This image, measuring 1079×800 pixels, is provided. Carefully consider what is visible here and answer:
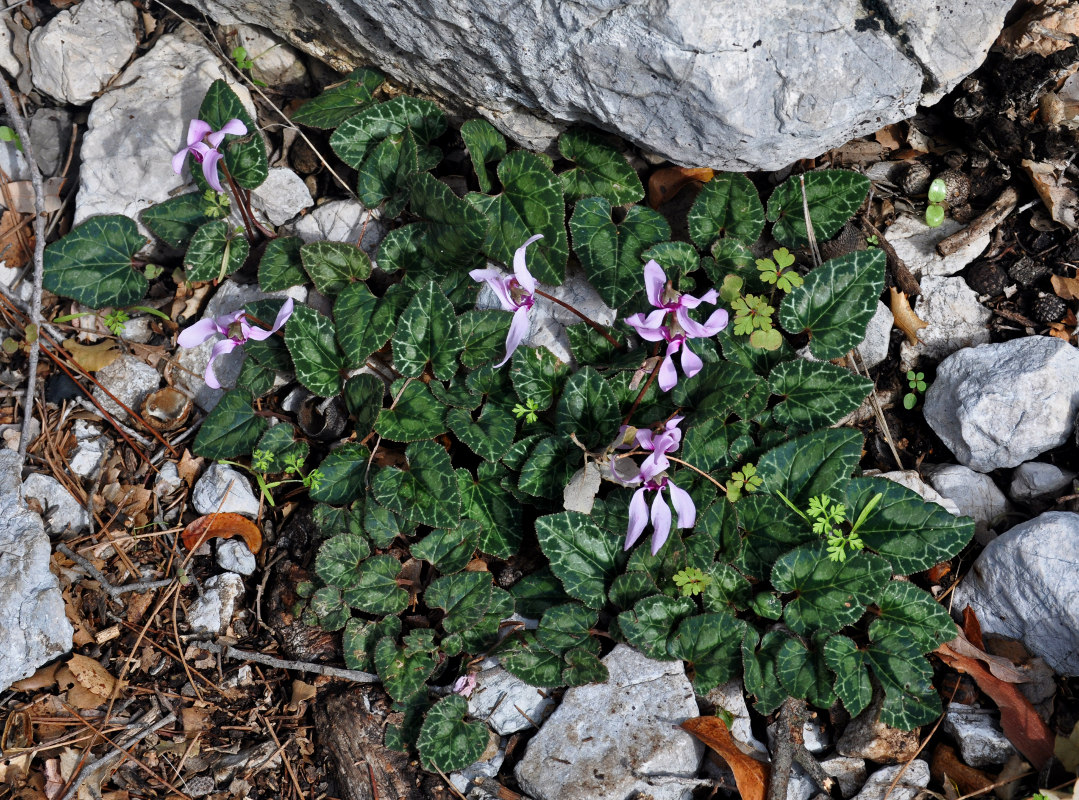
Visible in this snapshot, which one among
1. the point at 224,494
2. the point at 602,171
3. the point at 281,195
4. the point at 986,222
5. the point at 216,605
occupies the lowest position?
the point at 216,605

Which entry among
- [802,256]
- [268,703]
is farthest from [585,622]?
[802,256]

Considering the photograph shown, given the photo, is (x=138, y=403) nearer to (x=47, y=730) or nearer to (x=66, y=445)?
(x=66, y=445)

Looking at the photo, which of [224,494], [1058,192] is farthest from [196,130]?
[1058,192]

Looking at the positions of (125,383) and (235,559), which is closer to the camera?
(235,559)

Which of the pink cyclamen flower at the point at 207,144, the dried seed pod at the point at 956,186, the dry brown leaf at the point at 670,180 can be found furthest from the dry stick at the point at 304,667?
the dried seed pod at the point at 956,186

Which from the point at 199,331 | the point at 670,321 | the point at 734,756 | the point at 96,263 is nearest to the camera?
the point at 734,756

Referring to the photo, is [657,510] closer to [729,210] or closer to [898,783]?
[898,783]

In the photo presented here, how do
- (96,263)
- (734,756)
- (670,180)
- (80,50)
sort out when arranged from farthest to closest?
(80,50) → (96,263) → (670,180) → (734,756)
